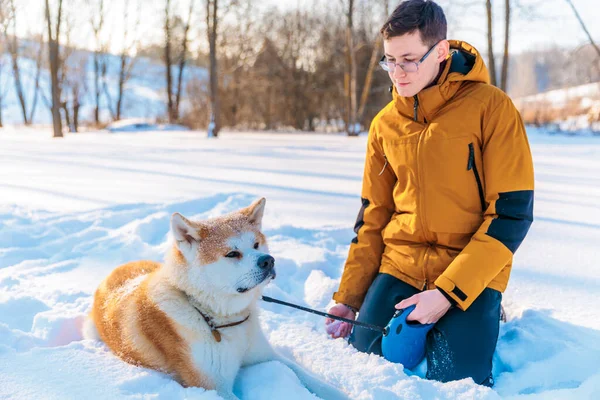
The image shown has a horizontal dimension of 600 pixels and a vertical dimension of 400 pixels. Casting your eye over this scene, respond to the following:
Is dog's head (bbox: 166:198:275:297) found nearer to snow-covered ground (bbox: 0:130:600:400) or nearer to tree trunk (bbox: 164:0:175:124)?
snow-covered ground (bbox: 0:130:600:400)

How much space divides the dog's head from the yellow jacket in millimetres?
742

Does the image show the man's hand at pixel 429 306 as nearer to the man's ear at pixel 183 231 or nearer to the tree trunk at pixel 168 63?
the man's ear at pixel 183 231

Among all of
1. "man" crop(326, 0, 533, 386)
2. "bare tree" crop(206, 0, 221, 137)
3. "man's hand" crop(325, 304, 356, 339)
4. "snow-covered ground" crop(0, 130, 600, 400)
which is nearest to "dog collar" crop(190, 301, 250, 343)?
"snow-covered ground" crop(0, 130, 600, 400)

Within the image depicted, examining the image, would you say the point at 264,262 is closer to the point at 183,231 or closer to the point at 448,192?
the point at 183,231

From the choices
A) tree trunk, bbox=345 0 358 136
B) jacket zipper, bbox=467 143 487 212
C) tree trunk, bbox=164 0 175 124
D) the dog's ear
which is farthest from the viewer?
tree trunk, bbox=164 0 175 124

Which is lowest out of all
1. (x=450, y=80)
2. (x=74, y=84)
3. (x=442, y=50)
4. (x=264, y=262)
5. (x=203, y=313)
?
(x=203, y=313)

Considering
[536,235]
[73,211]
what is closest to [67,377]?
[73,211]

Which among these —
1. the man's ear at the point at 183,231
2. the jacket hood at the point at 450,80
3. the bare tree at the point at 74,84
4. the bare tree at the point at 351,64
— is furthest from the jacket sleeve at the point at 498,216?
the bare tree at the point at 74,84

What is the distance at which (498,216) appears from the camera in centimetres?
204

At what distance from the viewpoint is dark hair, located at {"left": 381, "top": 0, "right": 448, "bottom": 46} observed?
2.05 m

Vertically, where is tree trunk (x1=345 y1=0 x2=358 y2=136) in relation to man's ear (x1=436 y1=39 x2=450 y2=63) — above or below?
above

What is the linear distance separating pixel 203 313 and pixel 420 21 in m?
1.61

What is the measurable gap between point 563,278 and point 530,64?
82.8 metres

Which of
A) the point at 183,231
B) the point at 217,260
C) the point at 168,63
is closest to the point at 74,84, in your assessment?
the point at 168,63
